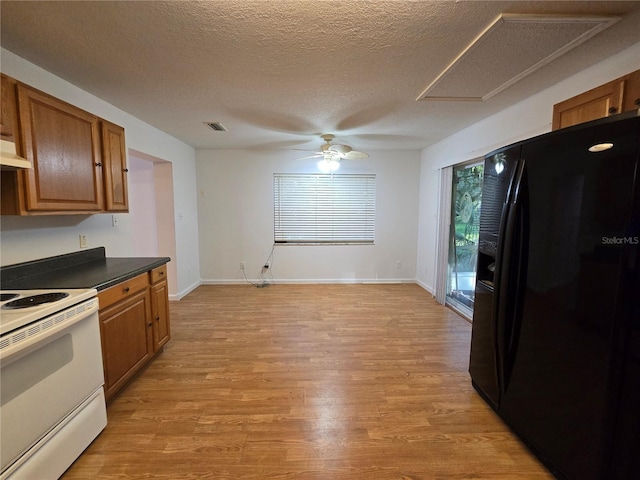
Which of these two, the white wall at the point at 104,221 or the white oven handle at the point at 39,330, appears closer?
the white oven handle at the point at 39,330

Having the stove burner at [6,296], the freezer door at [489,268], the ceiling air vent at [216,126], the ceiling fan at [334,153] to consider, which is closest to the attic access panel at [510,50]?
the freezer door at [489,268]

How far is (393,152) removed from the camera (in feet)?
16.6

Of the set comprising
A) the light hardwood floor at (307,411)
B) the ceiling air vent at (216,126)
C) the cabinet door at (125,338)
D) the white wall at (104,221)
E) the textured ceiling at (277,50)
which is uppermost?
the ceiling air vent at (216,126)

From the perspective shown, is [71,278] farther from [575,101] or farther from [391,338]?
[575,101]

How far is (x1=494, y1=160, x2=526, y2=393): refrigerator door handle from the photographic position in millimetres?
1632

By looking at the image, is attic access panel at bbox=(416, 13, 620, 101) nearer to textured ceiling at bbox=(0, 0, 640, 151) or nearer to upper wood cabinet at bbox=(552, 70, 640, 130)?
textured ceiling at bbox=(0, 0, 640, 151)

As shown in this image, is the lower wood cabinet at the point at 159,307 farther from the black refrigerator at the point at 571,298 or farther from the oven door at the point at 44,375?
the black refrigerator at the point at 571,298

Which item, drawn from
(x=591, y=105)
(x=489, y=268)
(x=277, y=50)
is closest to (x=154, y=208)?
(x=277, y=50)

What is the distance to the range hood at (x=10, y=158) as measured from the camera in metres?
1.44

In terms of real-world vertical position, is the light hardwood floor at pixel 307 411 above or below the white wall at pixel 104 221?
below

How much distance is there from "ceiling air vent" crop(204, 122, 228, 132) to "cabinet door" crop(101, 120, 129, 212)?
107cm

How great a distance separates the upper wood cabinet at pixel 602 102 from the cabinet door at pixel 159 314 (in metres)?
3.73

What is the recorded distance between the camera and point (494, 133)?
9.93 feet

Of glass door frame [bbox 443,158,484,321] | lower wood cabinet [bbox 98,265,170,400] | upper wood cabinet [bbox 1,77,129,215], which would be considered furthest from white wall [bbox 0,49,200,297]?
glass door frame [bbox 443,158,484,321]
